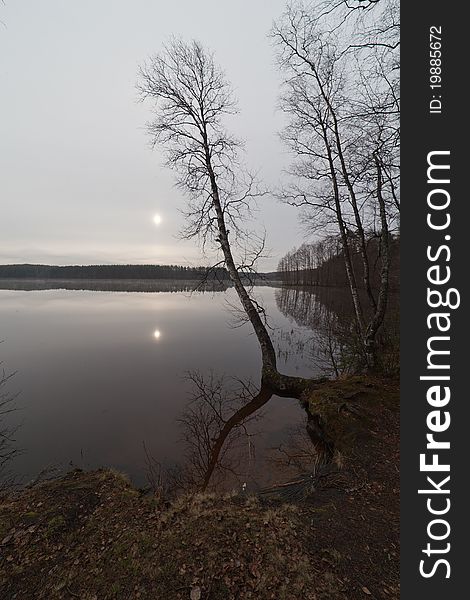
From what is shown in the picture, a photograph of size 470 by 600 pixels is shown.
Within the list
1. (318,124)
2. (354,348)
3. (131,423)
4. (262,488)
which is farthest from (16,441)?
(318,124)

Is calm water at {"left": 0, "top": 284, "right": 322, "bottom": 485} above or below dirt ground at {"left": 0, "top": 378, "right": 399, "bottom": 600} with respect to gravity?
below

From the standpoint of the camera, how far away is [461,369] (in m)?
2.50

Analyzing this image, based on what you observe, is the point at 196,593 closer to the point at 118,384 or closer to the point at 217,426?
the point at 217,426

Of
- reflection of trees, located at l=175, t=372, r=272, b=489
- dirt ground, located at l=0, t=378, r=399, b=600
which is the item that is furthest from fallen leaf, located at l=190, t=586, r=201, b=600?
reflection of trees, located at l=175, t=372, r=272, b=489

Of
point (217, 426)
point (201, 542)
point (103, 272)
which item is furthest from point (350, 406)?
point (103, 272)

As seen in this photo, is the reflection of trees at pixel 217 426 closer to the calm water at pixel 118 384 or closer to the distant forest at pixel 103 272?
the calm water at pixel 118 384

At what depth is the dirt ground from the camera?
218 cm

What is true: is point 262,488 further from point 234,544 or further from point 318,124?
point 318,124

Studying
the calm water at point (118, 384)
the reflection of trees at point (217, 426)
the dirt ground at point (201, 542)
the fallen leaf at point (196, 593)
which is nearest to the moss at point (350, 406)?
the dirt ground at point (201, 542)

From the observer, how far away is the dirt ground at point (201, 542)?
2184mm

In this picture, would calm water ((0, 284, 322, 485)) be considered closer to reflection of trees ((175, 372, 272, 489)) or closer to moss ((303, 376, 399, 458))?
reflection of trees ((175, 372, 272, 489))

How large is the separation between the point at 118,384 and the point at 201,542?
6610 mm

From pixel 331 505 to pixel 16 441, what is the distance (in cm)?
650

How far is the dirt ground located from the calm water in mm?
1400
